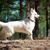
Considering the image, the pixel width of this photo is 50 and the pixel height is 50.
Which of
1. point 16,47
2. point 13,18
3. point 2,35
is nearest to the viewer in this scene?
point 16,47

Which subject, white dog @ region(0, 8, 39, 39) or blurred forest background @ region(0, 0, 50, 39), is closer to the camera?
white dog @ region(0, 8, 39, 39)

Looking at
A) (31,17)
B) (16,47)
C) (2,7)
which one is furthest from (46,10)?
(16,47)

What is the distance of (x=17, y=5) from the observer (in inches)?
309

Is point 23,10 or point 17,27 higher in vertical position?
point 23,10

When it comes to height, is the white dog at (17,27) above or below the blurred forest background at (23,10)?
below

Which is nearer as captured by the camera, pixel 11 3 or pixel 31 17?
pixel 31 17

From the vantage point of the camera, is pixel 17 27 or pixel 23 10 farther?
pixel 23 10

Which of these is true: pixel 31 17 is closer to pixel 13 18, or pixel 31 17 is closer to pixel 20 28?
pixel 20 28

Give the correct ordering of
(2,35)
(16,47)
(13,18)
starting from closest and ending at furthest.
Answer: (16,47)
(2,35)
(13,18)

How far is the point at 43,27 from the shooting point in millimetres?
7855

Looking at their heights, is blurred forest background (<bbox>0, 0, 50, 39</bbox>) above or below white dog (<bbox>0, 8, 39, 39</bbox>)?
above

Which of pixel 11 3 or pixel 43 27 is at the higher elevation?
pixel 11 3

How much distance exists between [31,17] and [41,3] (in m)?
2.47

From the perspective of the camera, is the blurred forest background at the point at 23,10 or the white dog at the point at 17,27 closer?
the white dog at the point at 17,27
